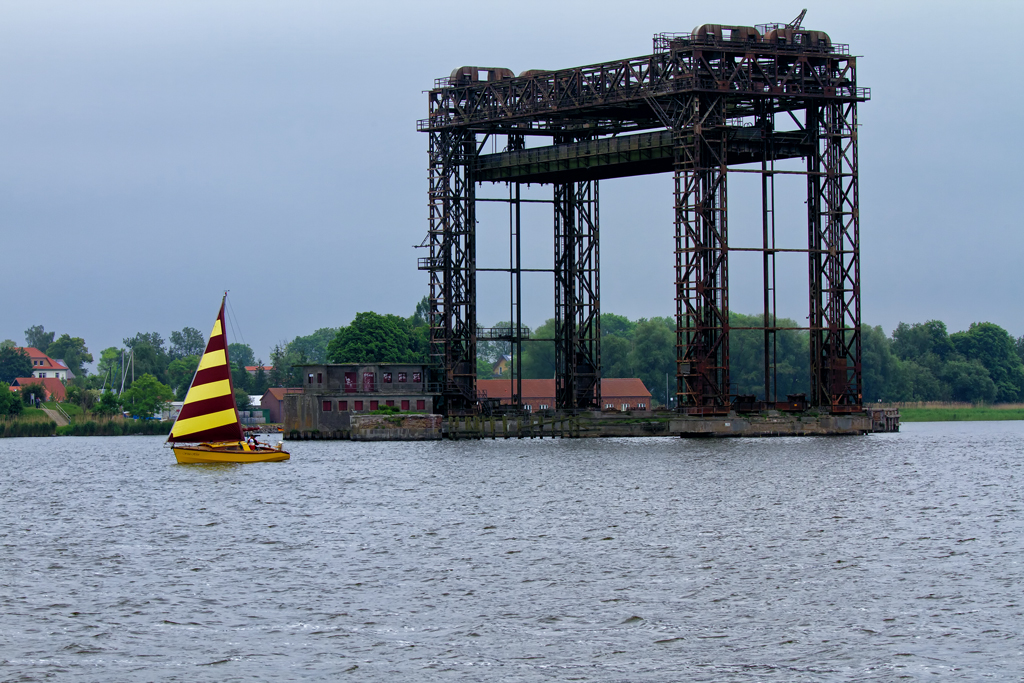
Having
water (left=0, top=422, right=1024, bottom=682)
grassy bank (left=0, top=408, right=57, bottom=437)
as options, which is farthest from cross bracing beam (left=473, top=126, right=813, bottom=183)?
grassy bank (left=0, top=408, right=57, bottom=437)

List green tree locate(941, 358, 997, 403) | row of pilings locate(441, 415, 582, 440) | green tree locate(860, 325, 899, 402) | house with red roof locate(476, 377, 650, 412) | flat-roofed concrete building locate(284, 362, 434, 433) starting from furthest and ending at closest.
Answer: green tree locate(941, 358, 997, 403)
green tree locate(860, 325, 899, 402)
house with red roof locate(476, 377, 650, 412)
flat-roofed concrete building locate(284, 362, 434, 433)
row of pilings locate(441, 415, 582, 440)

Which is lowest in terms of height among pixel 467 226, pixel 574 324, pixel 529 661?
pixel 529 661

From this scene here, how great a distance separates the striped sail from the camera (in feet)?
271

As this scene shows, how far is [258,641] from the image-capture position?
96.8 feet

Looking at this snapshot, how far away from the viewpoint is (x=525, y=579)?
36656mm

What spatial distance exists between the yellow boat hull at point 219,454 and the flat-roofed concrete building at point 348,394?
2690cm

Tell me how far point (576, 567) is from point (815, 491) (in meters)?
24.0

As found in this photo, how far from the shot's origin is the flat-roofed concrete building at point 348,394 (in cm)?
11675

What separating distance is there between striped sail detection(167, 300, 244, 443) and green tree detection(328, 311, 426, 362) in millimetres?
85536

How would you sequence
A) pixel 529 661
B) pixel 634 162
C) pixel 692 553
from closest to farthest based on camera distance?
pixel 529 661, pixel 692 553, pixel 634 162

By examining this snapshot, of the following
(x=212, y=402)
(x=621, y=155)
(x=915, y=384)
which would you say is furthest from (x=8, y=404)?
(x=915, y=384)

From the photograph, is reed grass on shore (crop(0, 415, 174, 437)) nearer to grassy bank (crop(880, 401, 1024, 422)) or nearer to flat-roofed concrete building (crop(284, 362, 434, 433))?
flat-roofed concrete building (crop(284, 362, 434, 433))

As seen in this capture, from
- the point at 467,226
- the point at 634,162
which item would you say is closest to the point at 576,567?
the point at 634,162

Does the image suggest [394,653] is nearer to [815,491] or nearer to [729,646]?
[729,646]
